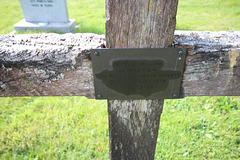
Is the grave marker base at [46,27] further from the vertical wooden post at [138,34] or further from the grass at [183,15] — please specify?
the vertical wooden post at [138,34]

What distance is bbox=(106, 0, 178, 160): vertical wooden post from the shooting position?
733 mm

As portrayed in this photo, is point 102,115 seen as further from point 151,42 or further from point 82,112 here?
point 151,42

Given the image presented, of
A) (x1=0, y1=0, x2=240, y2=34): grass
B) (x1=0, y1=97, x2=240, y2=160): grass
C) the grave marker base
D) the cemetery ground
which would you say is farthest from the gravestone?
(x1=0, y1=97, x2=240, y2=160): grass

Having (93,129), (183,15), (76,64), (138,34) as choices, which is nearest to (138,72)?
(138,34)

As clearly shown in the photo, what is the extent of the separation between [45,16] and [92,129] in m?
5.71

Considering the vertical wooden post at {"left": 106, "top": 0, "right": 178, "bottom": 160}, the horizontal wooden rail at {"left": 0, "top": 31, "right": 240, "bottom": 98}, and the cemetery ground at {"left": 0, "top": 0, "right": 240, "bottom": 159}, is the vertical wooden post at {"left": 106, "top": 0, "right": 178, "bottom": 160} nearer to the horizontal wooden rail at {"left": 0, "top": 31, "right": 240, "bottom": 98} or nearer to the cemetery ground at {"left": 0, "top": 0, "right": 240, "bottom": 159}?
the horizontal wooden rail at {"left": 0, "top": 31, "right": 240, "bottom": 98}

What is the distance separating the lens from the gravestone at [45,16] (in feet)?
20.5

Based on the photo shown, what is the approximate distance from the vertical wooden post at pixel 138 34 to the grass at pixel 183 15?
4727 mm

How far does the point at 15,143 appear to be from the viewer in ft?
7.20

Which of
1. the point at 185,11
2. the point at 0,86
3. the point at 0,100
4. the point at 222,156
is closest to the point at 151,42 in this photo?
the point at 0,86

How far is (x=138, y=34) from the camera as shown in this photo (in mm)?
794

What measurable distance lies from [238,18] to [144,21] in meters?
8.06

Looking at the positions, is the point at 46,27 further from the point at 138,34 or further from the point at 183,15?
the point at 138,34

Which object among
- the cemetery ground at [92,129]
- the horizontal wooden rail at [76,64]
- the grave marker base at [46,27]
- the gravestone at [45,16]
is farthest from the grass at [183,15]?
the horizontal wooden rail at [76,64]
